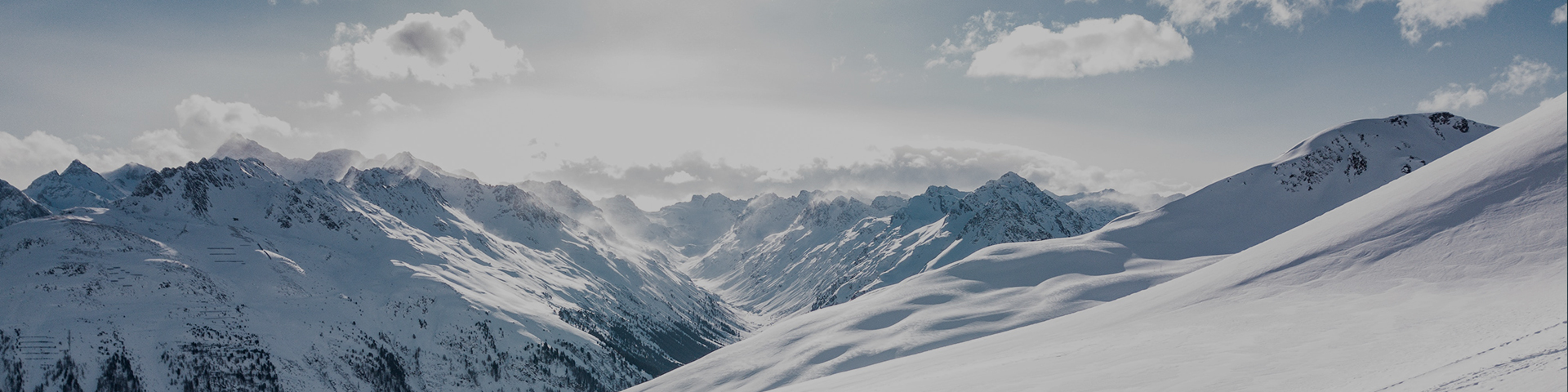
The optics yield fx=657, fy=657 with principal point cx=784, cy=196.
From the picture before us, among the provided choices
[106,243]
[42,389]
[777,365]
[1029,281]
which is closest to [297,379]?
[42,389]

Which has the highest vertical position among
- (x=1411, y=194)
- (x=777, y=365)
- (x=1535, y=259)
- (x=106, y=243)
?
(x=106, y=243)

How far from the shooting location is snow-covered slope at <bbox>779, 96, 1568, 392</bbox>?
20984 mm

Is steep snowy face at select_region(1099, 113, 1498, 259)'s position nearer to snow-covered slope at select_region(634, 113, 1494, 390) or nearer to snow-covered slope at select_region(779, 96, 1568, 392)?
snow-covered slope at select_region(634, 113, 1494, 390)

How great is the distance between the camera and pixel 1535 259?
30859mm

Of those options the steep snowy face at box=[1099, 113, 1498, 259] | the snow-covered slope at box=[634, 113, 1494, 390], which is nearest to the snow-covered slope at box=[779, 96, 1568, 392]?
the snow-covered slope at box=[634, 113, 1494, 390]

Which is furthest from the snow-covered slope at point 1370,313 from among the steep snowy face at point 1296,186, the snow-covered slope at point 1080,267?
the steep snowy face at point 1296,186

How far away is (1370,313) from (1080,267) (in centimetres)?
8928

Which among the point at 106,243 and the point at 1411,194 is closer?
the point at 1411,194

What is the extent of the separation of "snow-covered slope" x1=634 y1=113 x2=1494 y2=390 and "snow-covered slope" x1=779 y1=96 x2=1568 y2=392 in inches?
1320

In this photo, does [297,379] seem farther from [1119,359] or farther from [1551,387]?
[1551,387]

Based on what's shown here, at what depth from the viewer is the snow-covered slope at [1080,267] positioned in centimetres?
8612

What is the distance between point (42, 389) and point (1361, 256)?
209m

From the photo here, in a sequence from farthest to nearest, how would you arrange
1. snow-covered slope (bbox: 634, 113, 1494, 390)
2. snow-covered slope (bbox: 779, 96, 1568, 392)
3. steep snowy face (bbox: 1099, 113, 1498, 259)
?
steep snowy face (bbox: 1099, 113, 1498, 259) → snow-covered slope (bbox: 634, 113, 1494, 390) → snow-covered slope (bbox: 779, 96, 1568, 392)

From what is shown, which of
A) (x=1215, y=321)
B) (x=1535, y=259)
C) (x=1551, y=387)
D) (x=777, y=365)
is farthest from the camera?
(x=777, y=365)
